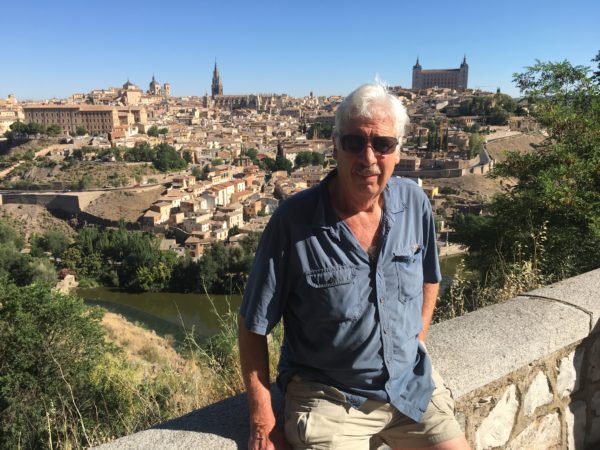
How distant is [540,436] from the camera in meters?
1.45

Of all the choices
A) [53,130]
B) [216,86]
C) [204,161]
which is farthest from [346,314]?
[216,86]

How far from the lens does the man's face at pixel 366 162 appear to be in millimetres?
1113

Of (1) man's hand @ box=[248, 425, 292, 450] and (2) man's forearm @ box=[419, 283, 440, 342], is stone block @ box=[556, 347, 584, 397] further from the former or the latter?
(1) man's hand @ box=[248, 425, 292, 450]

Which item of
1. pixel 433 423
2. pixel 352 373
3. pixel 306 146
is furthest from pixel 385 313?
pixel 306 146

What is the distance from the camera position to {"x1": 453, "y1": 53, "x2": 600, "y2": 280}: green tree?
2.81 m

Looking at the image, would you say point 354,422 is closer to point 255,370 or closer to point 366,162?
point 255,370

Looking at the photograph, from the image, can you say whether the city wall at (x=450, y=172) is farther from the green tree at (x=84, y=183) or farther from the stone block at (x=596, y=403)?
the stone block at (x=596, y=403)

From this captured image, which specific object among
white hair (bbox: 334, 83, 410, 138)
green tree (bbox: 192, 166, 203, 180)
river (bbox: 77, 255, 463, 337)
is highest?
white hair (bbox: 334, 83, 410, 138)

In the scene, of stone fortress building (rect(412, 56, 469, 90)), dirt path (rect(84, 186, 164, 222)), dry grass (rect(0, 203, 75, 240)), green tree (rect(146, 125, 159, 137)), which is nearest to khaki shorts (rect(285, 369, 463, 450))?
dirt path (rect(84, 186, 164, 222))

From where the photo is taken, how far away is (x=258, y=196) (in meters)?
32.6

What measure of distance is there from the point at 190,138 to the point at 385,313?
53.7 metres

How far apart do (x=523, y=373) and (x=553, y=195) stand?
2040 millimetres

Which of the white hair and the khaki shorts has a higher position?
the white hair

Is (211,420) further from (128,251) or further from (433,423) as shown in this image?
(128,251)
